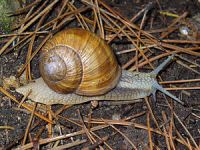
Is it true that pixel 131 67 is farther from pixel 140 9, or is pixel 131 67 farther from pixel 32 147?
pixel 32 147

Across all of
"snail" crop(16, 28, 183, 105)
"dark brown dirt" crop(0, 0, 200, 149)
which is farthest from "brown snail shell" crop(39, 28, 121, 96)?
"dark brown dirt" crop(0, 0, 200, 149)

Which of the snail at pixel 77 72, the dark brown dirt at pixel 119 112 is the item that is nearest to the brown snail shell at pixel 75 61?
the snail at pixel 77 72

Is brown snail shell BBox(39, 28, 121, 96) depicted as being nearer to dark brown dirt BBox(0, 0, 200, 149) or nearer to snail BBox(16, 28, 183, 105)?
snail BBox(16, 28, 183, 105)

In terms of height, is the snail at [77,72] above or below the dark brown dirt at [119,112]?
above

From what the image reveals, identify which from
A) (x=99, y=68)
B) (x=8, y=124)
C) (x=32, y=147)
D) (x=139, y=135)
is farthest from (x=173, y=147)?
(x=8, y=124)

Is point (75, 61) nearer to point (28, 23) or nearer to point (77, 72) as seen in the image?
point (77, 72)

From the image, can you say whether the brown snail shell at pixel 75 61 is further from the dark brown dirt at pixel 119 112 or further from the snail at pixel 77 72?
the dark brown dirt at pixel 119 112

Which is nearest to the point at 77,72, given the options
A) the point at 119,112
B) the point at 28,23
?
the point at 119,112

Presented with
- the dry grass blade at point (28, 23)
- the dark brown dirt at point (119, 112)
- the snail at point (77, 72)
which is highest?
the dry grass blade at point (28, 23)
